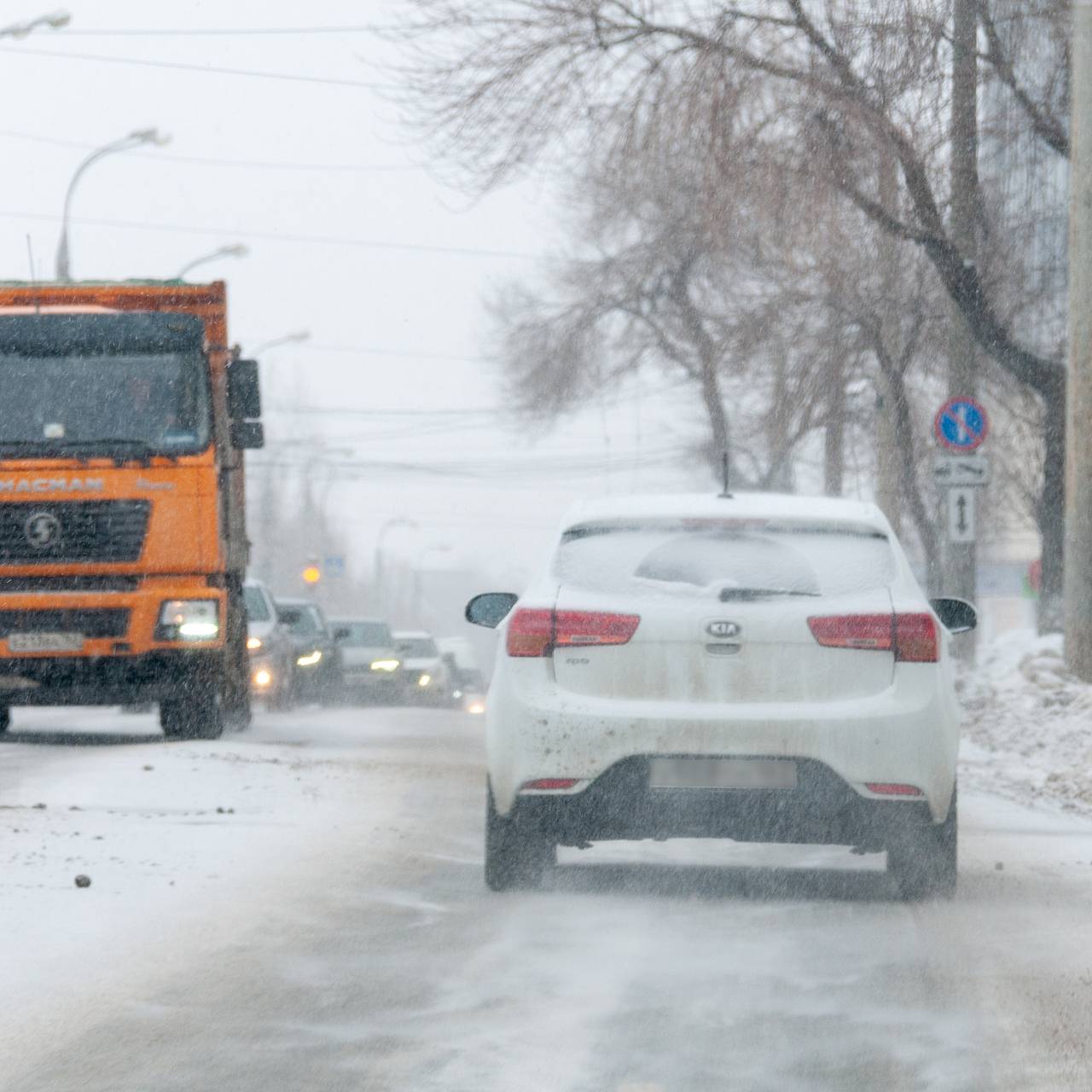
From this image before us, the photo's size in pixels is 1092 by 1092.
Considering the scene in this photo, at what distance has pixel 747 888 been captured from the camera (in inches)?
362

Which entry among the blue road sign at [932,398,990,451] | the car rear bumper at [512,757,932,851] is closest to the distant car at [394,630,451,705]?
the blue road sign at [932,398,990,451]

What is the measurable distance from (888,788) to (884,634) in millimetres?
557

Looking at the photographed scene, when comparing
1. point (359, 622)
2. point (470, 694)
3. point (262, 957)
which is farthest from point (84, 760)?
point (470, 694)

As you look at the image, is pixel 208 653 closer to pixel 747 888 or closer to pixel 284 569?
pixel 747 888

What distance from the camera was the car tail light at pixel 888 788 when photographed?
853 centimetres

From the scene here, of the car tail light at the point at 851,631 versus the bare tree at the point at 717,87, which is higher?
the bare tree at the point at 717,87

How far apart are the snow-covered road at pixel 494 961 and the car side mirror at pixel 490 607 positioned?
104 cm

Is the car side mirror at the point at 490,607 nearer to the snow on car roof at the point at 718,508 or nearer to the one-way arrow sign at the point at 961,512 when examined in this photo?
the snow on car roof at the point at 718,508

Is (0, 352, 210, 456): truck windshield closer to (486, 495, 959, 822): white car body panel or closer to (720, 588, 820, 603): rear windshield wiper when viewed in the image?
(486, 495, 959, 822): white car body panel

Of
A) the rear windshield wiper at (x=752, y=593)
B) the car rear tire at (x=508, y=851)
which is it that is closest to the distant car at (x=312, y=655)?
the car rear tire at (x=508, y=851)

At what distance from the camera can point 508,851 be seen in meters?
8.95

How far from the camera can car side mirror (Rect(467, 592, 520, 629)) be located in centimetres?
998

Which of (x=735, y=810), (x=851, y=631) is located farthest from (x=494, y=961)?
(x=851, y=631)

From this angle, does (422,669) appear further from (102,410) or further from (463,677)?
(102,410)
